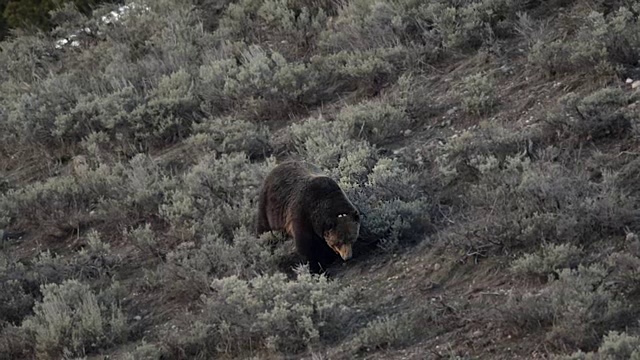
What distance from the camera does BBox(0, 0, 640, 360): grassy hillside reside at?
751 cm

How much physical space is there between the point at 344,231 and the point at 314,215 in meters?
0.33

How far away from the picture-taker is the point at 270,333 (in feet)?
25.7

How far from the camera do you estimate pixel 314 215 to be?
8820 millimetres

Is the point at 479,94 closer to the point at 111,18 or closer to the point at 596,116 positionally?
the point at 596,116

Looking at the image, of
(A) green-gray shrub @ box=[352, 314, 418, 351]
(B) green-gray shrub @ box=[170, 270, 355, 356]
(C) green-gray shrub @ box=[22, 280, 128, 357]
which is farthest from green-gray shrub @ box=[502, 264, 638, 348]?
(C) green-gray shrub @ box=[22, 280, 128, 357]

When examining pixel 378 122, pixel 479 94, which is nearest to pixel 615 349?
pixel 479 94

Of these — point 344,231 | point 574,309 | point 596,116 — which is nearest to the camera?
point 574,309

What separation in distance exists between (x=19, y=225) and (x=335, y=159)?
386 cm

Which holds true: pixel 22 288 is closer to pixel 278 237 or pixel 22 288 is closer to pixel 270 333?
pixel 278 237

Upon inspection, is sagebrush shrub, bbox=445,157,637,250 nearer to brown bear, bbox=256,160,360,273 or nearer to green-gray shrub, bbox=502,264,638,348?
green-gray shrub, bbox=502,264,638,348

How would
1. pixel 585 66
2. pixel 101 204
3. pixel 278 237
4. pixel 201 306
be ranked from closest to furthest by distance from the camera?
pixel 201 306, pixel 278 237, pixel 585 66, pixel 101 204

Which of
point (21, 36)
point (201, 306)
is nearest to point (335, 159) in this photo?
point (201, 306)

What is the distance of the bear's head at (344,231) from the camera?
8.63 meters

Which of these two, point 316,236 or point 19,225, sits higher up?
point 316,236
